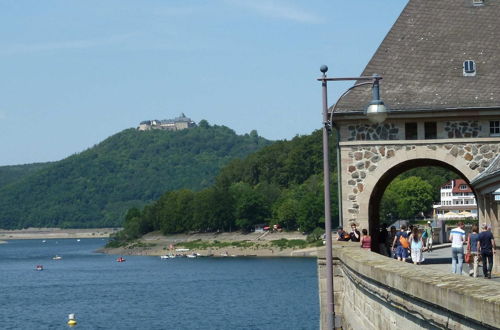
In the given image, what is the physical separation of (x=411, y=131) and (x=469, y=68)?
7.57 feet

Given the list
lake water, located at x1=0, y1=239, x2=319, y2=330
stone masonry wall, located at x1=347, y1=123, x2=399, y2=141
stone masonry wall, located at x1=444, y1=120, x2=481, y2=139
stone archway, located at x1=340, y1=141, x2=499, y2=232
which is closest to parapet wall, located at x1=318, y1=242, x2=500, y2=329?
stone archway, located at x1=340, y1=141, x2=499, y2=232

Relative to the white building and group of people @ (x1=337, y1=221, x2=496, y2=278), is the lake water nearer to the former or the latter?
the white building

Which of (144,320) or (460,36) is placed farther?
(144,320)

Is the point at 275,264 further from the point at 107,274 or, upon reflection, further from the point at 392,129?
the point at 392,129

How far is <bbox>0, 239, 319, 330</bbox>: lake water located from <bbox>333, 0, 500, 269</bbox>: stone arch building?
3658cm

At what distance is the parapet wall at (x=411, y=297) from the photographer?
9477 mm

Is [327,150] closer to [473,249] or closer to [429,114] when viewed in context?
[473,249]

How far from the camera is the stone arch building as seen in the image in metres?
28.4

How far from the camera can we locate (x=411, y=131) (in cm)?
2891

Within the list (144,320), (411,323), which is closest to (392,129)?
(411,323)

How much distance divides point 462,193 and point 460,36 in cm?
14244

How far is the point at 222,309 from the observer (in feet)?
264

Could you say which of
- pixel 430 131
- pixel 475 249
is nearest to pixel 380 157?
pixel 430 131

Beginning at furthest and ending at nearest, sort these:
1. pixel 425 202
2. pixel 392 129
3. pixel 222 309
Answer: pixel 425 202 → pixel 222 309 → pixel 392 129
